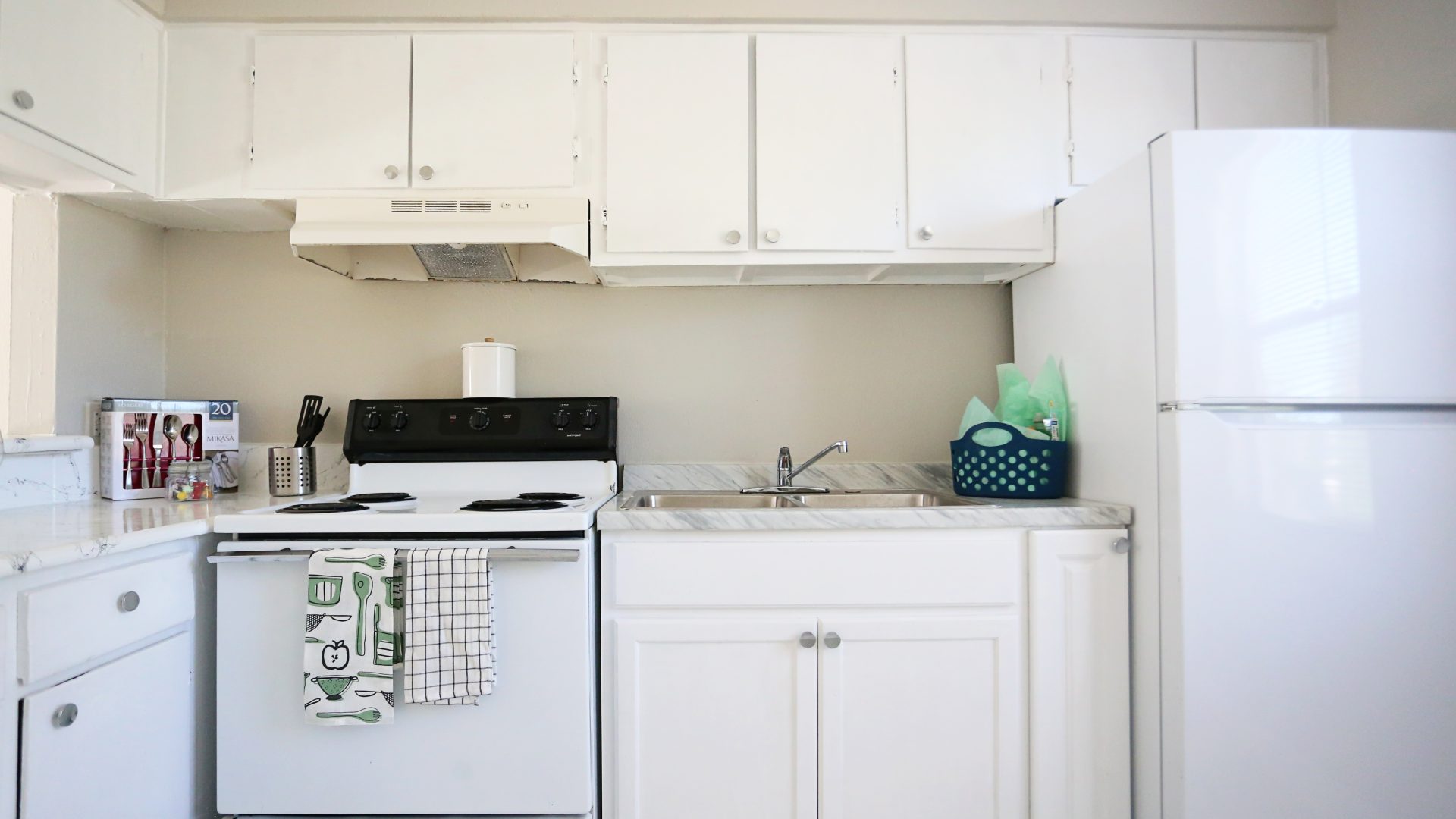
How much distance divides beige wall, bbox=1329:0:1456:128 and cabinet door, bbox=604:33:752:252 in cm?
168

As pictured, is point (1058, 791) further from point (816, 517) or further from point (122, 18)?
point (122, 18)

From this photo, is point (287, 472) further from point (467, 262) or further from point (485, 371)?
point (467, 262)

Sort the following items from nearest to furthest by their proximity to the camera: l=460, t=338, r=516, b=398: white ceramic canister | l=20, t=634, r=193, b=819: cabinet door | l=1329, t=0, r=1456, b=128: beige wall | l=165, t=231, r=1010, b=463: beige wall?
Result: l=20, t=634, r=193, b=819: cabinet door < l=1329, t=0, r=1456, b=128: beige wall < l=460, t=338, r=516, b=398: white ceramic canister < l=165, t=231, r=1010, b=463: beige wall

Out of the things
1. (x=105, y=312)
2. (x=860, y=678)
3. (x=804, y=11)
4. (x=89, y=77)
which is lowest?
(x=860, y=678)

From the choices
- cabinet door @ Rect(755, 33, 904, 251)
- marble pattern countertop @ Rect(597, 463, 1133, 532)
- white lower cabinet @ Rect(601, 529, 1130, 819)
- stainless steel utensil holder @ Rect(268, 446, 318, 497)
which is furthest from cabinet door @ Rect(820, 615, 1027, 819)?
stainless steel utensil holder @ Rect(268, 446, 318, 497)

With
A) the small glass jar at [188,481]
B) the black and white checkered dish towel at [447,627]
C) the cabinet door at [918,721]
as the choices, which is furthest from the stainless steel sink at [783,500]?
A: the small glass jar at [188,481]

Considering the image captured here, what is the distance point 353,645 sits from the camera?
5.12 ft

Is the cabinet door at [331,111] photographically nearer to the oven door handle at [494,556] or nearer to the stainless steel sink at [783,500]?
the oven door handle at [494,556]

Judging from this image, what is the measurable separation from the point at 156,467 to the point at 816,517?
187 centimetres

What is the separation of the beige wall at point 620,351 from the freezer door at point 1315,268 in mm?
818

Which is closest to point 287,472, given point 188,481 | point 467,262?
point 188,481

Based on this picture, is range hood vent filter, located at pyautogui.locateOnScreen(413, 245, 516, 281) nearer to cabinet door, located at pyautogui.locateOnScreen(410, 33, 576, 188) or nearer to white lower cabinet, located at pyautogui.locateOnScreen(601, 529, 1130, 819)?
cabinet door, located at pyautogui.locateOnScreen(410, 33, 576, 188)

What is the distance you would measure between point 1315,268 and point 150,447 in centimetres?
296

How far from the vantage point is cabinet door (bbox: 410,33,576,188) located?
1.98 m
